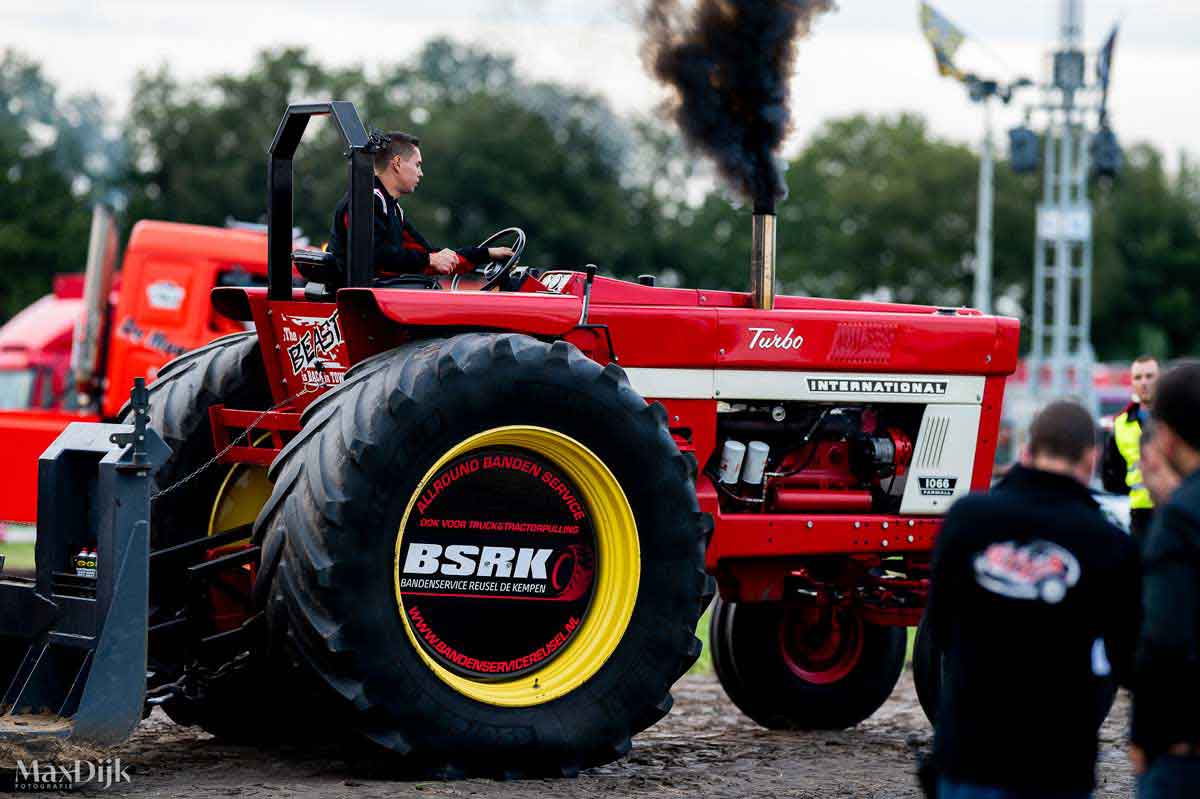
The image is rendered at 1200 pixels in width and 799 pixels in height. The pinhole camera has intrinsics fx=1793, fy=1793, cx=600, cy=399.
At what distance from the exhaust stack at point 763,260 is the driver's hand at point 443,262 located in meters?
1.37

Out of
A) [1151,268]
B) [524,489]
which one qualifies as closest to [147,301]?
[524,489]

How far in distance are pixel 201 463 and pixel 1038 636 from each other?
4.64 m

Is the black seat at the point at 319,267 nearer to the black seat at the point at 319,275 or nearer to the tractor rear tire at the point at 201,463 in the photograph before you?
the black seat at the point at 319,275

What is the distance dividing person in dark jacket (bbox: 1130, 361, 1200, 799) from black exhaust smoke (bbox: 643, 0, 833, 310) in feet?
15.3

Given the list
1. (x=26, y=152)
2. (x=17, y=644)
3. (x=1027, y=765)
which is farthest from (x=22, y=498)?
(x=26, y=152)

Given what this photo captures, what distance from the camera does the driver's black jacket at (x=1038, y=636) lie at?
13.5ft

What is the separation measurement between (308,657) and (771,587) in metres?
2.52

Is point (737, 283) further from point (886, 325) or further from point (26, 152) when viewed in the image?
point (886, 325)

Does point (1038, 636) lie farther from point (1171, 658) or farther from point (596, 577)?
point (596, 577)

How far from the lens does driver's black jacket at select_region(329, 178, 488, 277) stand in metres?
7.23

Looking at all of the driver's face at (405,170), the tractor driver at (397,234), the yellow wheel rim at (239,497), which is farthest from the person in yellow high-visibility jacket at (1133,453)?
the yellow wheel rim at (239,497)

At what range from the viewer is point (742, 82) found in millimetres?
8633

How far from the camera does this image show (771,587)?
8.05m

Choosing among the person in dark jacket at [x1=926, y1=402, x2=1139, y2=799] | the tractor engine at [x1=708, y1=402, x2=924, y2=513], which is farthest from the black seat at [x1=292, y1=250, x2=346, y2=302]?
the person in dark jacket at [x1=926, y1=402, x2=1139, y2=799]
